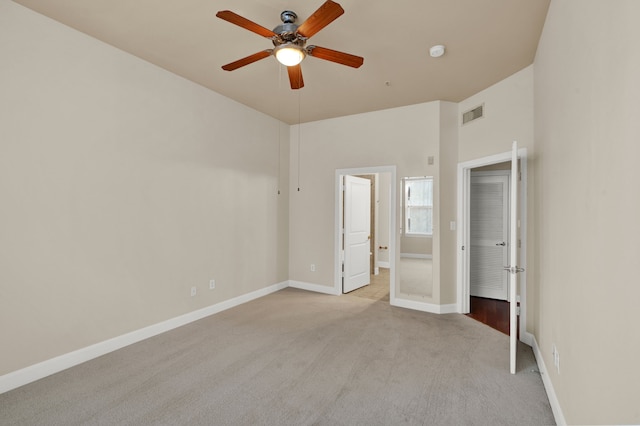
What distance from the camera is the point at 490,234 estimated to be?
5.05 m

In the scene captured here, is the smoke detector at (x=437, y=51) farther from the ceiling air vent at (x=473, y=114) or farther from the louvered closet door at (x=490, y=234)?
the louvered closet door at (x=490, y=234)

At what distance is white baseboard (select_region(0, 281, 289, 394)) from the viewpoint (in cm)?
246

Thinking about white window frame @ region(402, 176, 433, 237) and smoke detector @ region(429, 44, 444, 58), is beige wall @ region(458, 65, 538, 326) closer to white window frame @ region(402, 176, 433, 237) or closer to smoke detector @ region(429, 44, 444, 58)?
white window frame @ region(402, 176, 433, 237)

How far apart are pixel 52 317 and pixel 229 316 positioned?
189cm

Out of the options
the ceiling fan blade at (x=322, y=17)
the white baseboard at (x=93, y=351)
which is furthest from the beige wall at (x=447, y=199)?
the white baseboard at (x=93, y=351)

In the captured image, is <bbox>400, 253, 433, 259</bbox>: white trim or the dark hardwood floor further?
<bbox>400, 253, 433, 259</bbox>: white trim

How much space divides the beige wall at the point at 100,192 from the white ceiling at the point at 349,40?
0.35m

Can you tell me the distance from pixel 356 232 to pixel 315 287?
4.02 feet

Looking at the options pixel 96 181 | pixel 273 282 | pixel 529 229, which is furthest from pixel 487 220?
pixel 96 181

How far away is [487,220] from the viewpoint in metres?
5.08

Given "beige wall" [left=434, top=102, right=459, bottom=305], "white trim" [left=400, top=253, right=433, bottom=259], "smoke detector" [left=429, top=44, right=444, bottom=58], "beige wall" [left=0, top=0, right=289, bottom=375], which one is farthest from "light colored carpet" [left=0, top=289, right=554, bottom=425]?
"smoke detector" [left=429, top=44, right=444, bottom=58]

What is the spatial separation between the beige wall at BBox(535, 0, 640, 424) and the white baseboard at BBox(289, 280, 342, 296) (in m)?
3.28

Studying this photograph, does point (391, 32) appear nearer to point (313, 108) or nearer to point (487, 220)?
point (313, 108)

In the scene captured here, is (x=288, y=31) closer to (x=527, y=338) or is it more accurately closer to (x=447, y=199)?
(x=447, y=199)
